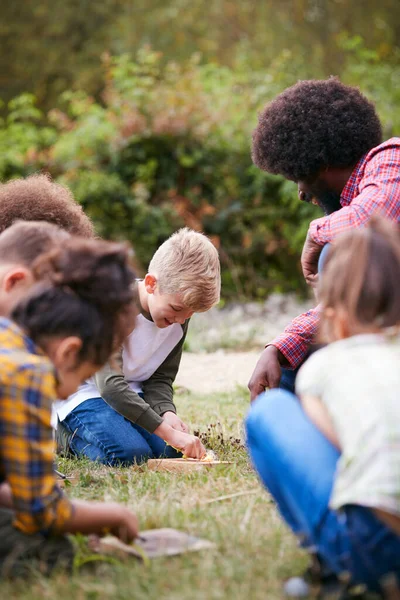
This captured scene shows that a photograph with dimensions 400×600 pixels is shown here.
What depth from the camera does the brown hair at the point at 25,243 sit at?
2504mm

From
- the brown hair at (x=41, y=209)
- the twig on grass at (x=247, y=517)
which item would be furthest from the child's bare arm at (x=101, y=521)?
the brown hair at (x=41, y=209)

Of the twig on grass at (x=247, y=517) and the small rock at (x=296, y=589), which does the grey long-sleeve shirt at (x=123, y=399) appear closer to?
the twig on grass at (x=247, y=517)

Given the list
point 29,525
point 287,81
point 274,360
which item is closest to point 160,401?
point 274,360

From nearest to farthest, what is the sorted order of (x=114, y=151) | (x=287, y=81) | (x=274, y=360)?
(x=274, y=360)
(x=114, y=151)
(x=287, y=81)

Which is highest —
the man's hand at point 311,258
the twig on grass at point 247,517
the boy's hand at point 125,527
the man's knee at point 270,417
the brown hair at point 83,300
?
the brown hair at point 83,300

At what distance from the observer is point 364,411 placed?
184 cm

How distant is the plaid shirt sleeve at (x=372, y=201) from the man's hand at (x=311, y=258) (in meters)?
0.09

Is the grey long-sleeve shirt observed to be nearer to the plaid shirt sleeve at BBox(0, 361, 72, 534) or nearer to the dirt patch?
the plaid shirt sleeve at BBox(0, 361, 72, 534)

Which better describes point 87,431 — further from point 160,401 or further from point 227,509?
point 227,509

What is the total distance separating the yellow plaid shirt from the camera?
198 cm

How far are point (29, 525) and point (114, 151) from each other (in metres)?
8.26

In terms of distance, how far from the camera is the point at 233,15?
18.5 metres

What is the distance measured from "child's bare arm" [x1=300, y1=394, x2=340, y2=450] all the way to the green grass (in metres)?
0.39

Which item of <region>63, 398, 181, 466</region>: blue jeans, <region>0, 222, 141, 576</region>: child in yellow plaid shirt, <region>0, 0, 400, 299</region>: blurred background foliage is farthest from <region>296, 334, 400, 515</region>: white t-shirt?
<region>0, 0, 400, 299</region>: blurred background foliage
